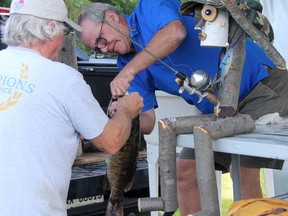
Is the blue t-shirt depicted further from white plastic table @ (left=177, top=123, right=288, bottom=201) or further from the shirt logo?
the shirt logo

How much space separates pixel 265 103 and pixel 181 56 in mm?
544

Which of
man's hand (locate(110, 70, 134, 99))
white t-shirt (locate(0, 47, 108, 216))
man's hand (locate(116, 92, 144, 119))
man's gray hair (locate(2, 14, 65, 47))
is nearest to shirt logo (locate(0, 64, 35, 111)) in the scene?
white t-shirt (locate(0, 47, 108, 216))

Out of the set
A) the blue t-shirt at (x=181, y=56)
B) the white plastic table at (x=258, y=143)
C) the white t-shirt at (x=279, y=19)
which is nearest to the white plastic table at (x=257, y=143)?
the white plastic table at (x=258, y=143)

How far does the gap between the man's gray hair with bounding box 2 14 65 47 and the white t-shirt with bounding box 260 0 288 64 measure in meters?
2.68

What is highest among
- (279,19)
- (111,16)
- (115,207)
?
(111,16)

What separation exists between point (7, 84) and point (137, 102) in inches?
28.2

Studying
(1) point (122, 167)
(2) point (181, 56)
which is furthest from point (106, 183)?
(2) point (181, 56)

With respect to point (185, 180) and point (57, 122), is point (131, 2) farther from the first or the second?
point (57, 122)

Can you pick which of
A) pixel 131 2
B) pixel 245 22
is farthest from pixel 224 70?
pixel 131 2

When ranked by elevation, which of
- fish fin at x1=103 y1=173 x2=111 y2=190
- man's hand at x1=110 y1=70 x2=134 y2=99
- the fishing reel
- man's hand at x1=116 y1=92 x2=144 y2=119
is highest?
the fishing reel

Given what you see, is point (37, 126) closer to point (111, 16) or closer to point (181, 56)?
point (181, 56)

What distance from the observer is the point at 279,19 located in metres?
5.12

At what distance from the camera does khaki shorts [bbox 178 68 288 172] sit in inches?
131

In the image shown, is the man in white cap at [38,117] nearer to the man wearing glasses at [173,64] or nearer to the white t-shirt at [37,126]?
the white t-shirt at [37,126]
